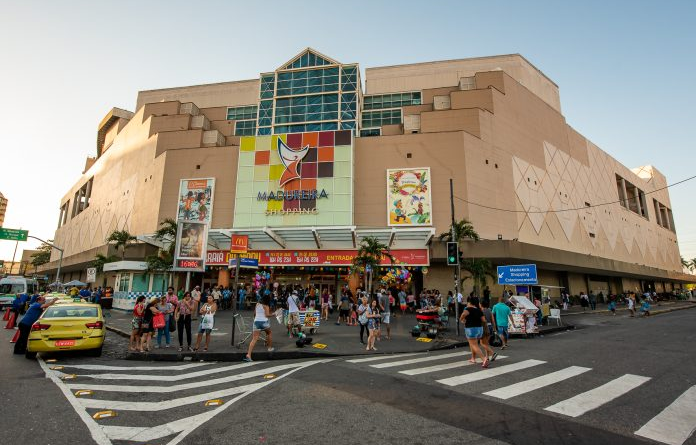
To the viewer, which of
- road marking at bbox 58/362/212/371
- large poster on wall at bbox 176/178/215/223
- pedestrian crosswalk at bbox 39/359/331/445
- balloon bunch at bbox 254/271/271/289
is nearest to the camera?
pedestrian crosswalk at bbox 39/359/331/445

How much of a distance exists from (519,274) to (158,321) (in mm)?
17064

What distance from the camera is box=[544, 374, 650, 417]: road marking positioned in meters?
5.69

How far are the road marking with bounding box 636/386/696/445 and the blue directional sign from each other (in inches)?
505

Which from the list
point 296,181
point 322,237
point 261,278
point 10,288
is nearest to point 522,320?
point 322,237

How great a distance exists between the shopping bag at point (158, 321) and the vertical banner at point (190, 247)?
2452 mm

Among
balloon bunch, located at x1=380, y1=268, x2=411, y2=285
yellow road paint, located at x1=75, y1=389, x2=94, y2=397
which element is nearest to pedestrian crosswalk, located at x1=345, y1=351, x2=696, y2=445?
yellow road paint, located at x1=75, y1=389, x2=94, y2=397

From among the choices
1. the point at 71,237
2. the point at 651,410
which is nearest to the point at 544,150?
the point at 651,410

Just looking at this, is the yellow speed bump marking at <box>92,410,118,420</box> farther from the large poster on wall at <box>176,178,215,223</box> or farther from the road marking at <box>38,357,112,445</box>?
the large poster on wall at <box>176,178,215,223</box>

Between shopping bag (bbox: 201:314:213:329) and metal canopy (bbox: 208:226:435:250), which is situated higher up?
metal canopy (bbox: 208:226:435:250)

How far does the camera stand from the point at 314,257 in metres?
30.4

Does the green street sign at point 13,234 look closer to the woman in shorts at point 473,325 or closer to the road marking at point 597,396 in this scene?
the woman in shorts at point 473,325

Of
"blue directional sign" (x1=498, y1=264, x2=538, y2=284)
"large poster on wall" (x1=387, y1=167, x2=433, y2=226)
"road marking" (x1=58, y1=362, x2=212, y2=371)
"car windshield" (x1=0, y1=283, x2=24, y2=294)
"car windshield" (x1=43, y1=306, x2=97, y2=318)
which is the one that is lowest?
"road marking" (x1=58, y1=362, x2=212, y2=371)

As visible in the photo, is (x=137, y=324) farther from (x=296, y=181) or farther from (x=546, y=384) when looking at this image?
(x=296, y=181)

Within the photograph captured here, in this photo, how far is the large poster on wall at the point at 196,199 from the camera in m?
34.4
